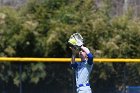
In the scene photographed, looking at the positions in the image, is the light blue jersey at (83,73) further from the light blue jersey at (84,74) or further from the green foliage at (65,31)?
the green foliage at (65,31)

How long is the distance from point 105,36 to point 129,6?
5.46ft

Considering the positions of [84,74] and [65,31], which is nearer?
[84,74]

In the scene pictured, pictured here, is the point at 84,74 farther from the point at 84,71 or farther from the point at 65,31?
the point at 65,31

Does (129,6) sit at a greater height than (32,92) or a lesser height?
greater

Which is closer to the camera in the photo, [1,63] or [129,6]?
[1,63]

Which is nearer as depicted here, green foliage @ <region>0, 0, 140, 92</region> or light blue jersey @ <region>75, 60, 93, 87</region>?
light blue jersey @ <region>75, 60, 93, 87</region>

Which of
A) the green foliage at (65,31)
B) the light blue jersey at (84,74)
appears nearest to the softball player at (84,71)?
the light blue jersey at (84,74)

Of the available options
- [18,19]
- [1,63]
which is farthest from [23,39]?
[1,63]

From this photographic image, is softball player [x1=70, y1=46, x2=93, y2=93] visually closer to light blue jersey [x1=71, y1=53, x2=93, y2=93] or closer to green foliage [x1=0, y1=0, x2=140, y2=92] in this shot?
light blue jersey [x1=71, y1=53, x2=93, y2=93]

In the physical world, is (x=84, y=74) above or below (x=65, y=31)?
below

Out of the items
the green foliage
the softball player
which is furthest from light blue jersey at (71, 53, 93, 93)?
the green foliage

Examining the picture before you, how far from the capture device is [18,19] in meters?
12.1

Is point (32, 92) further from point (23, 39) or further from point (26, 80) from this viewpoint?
point (23, 39)

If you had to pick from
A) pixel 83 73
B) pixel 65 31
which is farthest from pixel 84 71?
pixel 65 31
